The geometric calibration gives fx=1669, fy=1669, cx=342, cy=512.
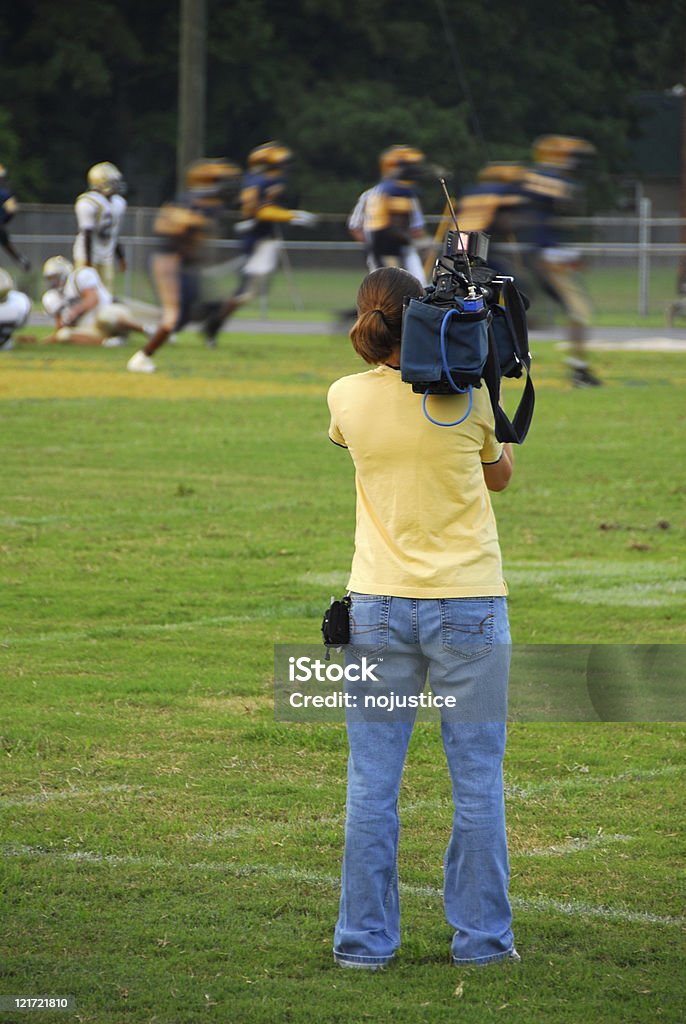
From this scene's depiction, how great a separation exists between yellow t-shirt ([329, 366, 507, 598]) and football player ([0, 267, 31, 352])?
1720 cm

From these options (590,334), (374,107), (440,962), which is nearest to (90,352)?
(590,334)

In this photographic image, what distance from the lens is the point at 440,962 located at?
3.92 meters

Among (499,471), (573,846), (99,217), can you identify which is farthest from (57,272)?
(499,471)

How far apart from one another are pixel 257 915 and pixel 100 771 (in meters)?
1.26

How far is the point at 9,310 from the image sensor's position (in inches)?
824

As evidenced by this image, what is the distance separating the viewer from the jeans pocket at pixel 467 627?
12.2 ft

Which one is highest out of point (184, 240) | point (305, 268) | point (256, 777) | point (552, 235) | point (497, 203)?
point (256, 777)

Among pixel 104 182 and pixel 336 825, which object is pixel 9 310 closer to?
pixel 104 182

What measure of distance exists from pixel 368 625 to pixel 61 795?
5.64 ft

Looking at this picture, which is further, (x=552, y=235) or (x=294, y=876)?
(x=552, y=235)

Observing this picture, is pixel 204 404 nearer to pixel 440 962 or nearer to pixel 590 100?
pixel 440 962

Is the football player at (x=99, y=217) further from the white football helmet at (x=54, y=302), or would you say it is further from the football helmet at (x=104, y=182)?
the white football helmet at (x=54, y=302)

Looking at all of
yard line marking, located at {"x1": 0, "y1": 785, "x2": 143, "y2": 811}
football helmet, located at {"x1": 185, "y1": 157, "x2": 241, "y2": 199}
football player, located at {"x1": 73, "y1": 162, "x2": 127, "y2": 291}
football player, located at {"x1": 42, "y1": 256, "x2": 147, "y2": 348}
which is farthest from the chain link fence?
yard line marking, located at {"x1": 0, "y1": 785, "x2": 143, "y2": 811}

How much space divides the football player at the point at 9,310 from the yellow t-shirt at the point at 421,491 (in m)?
17.2
